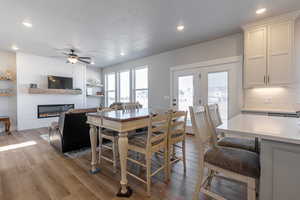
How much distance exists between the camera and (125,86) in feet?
20.8

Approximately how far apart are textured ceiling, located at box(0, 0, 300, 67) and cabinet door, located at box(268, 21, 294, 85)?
309mm

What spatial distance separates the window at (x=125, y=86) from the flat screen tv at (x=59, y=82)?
2120 mm

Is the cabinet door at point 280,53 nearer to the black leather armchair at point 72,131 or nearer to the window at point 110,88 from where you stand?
the black leather armchair at point 72,131

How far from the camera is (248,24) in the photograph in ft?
9.50

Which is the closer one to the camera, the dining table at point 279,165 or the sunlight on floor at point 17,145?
the dining table at point 279,165

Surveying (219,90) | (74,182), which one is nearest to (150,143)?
(74,182)

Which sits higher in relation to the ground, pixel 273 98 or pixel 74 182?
pixel 273 98

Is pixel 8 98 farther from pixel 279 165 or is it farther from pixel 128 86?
pixel 279 165

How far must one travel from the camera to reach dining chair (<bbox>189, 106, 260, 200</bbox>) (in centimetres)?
112

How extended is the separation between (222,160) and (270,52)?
8.84 feet

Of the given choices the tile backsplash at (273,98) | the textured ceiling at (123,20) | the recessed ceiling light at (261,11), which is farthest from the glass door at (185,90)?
the recessed ceiling light at (261,11)

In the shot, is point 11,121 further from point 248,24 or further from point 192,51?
point 248,24

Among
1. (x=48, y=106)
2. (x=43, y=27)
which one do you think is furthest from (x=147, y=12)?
(x=48, y=106)

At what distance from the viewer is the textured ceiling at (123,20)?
2277 mm
